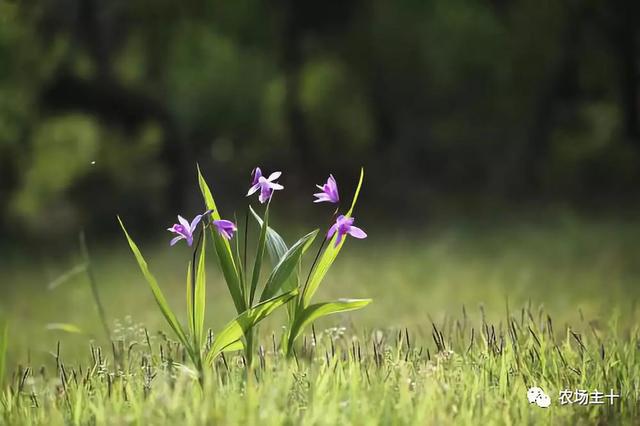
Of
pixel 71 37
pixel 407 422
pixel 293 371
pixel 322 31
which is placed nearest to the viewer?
pixel 407 422

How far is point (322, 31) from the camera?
45.5ft

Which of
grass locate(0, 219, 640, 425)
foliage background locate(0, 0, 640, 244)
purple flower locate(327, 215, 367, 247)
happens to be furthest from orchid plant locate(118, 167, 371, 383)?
foliage background locate(0, 0, 640, 244)

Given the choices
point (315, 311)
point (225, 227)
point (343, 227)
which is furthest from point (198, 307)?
point (343, 227)

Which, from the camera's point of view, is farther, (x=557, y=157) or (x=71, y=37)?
(x=557, y=157)

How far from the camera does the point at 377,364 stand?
3.34 m

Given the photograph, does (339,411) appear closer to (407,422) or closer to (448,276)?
(407,422)

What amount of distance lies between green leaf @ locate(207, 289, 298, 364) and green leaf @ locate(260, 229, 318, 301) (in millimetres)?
71

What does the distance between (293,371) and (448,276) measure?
18.9 feet

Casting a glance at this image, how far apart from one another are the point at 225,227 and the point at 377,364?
31.9 inches

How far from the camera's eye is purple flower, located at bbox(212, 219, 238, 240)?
301 centimetres

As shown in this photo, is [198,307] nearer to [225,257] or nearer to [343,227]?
[225,257]

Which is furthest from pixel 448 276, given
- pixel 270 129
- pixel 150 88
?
pixel 270 129

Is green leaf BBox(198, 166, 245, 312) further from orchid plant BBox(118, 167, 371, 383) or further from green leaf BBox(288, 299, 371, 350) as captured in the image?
green leaf BBox(288, 299, 371, 350)

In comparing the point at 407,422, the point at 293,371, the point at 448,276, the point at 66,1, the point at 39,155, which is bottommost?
the point at 407,422
